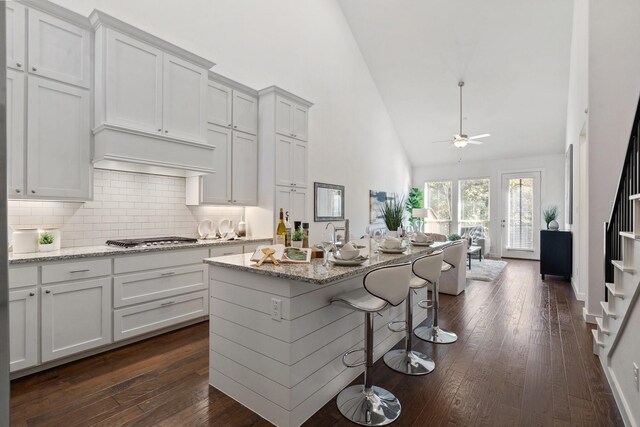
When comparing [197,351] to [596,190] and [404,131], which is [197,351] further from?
[404,131]

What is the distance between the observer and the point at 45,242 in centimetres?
264

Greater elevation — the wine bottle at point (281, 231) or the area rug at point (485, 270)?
the wine bottle at point (281, 231)

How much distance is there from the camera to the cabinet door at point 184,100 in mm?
3230

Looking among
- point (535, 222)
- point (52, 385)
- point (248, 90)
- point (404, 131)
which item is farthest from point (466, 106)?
point (52, 385)

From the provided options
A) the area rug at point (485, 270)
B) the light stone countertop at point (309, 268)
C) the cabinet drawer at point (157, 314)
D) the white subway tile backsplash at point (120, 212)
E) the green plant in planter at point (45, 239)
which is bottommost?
the area rug at point (485, 270)

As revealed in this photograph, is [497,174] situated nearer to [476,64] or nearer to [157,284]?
[476,64]

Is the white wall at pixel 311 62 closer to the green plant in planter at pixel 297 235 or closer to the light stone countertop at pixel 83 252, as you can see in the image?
the light stone countertop at pixel 83 252

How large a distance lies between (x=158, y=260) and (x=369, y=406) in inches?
89.7

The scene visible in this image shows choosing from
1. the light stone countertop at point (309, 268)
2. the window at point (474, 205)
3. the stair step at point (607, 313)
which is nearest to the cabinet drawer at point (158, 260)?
the light stone countertop at point (309, 268)

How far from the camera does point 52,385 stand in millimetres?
2273

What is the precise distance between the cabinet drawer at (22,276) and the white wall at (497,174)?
9.26 meters

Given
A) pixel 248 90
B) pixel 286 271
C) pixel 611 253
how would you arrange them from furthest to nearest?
1. pixel 248 90
2. pixel 611 253
3. pixel 286 271

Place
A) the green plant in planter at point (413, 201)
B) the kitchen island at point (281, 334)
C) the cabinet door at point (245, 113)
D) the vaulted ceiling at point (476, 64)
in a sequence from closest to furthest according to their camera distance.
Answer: the kitchen island at point (281, 334) < the cabinet door at point (245, 113) < the vaulted ceiling at point (476, 64) < the green plant in planter at point (413, 201)

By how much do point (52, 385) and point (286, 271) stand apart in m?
1.99
